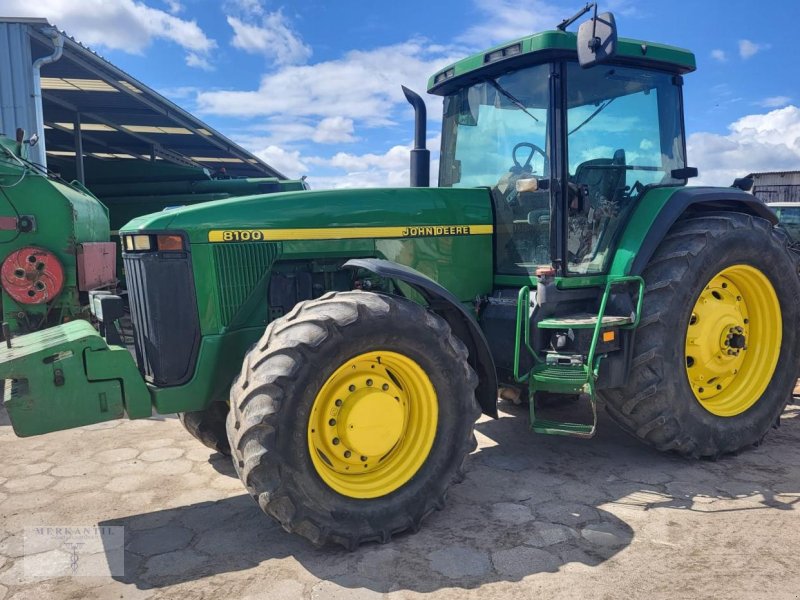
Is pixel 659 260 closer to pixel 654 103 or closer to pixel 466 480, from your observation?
pixel 654 103

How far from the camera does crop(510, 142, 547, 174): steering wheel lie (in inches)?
155

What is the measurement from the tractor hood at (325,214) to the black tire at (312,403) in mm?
622

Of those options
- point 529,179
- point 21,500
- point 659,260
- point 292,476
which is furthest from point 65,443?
point 659,260

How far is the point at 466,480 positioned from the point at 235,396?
5.14ft

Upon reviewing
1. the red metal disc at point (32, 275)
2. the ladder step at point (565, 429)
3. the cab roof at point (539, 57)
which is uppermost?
the cab roof at point (539, 57)

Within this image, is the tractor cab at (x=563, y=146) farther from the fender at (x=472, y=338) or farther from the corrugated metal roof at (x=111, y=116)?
the corrugated metal roof at (x=111, y=116)

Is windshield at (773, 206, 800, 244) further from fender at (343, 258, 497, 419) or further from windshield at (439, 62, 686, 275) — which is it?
fender at (343, 258, 497, 419)

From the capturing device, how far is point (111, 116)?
42.5 feet

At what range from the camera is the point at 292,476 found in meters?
2.79

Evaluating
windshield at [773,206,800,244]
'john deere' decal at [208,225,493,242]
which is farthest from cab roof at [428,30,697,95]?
windshield at [773,206,800,244]

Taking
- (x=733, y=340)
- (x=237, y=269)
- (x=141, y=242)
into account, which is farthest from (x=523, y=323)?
(x=141, y=242)

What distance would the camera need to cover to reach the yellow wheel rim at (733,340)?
409cm

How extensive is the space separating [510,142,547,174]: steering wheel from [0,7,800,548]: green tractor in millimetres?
14

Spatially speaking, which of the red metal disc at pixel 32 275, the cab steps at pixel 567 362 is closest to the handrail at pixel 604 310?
the cab steps at pixel 567 362
